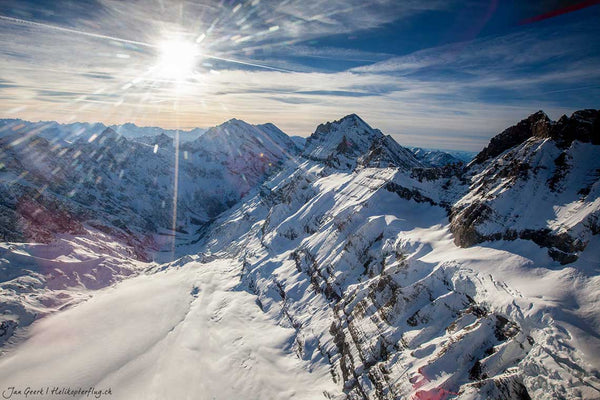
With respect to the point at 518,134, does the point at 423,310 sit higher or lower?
lower

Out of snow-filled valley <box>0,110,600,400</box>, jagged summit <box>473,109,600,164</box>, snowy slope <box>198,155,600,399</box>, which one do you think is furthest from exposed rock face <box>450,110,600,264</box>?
snowy slope <box>198,155,600,399</box>

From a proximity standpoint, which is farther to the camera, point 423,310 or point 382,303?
point 382,303

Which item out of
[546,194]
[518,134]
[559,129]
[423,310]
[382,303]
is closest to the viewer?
[423,310]

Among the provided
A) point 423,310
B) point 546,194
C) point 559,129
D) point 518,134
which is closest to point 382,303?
point 423,310

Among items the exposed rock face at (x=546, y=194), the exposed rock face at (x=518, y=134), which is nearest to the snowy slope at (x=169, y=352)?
the exposed rock face at (x=546, y=194)

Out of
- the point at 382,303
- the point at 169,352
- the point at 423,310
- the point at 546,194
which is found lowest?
the point at 169,352

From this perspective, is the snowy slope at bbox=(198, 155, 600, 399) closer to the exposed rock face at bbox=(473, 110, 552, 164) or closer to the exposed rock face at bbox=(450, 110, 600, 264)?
the exposed rock face at bbox=(450, 110, 600, 264)

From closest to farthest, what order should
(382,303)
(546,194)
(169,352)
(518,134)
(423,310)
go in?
(423,310), (546,194), (382,303), (518,134), (169,352)

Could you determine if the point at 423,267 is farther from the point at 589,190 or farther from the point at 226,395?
the point at 226,395

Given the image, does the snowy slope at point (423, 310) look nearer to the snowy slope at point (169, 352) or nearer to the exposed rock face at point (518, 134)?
the snowy slope at point (169, 352)

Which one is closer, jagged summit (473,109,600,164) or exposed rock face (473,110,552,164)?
jagged summit (473,109,600,164)

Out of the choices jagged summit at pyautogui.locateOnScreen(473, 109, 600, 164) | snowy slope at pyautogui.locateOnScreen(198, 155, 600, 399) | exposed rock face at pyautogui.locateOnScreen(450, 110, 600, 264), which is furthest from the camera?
jagged summit at pyautogui.locateOnScreen(473, 109, 600, 164)

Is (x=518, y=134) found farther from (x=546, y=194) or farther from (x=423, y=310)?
(x=423, y=310)
